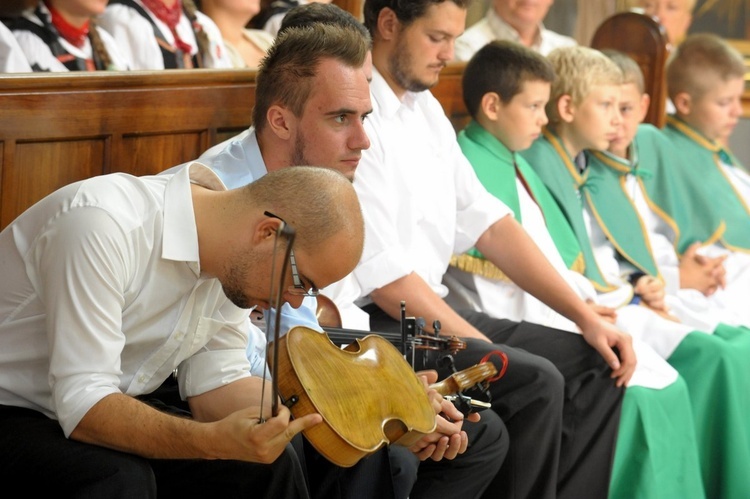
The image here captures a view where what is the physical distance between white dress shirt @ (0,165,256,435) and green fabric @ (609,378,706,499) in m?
A: 1.69

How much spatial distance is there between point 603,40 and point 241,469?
3660mm

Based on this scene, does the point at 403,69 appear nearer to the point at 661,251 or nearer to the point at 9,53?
the point at 9,53

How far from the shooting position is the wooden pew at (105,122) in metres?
3.00

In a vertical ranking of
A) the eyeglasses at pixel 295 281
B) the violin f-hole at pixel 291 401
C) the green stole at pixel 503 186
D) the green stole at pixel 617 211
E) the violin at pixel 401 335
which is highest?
the eyeglasses at pixel 295 281

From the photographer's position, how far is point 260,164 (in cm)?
295

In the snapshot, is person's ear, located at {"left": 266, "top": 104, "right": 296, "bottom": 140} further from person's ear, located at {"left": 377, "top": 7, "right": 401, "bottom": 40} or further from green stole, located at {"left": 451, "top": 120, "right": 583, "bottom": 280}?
green stole, located at {"left": 451, "top": 120, "right": 583, "bottom": 280}

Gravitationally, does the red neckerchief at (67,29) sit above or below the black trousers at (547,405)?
above

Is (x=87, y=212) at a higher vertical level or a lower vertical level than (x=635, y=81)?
higher

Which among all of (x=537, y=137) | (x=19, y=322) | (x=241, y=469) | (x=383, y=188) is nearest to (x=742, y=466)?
(x=537, y=137)

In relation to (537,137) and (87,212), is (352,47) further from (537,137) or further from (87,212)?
(537,137)

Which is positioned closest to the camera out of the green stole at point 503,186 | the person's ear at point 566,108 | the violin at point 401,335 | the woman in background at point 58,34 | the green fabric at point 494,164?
the violin at point 401,335

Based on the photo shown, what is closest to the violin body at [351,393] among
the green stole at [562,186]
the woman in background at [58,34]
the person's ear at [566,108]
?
the woman in background at [58,34]

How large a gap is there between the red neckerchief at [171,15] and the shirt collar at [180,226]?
68.9 inches

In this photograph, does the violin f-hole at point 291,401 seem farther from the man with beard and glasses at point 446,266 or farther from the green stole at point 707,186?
the green stole at point 707,186
